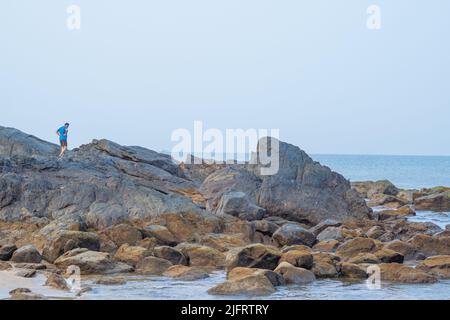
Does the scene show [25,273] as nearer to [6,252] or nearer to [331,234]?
[6,252]

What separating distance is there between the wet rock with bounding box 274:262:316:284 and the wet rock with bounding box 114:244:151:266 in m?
4.25

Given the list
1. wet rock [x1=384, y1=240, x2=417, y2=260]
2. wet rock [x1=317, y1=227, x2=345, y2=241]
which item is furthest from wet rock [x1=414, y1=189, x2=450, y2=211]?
wet rock [x1=384, y1=240, x2=417, y2=260]

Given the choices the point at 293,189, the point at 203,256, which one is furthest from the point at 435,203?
the point at 203,256

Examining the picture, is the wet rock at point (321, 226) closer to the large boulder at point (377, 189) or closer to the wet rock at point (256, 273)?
the wet rock at point (256, 273)

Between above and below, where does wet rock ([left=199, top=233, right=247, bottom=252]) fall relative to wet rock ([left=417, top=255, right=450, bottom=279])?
above

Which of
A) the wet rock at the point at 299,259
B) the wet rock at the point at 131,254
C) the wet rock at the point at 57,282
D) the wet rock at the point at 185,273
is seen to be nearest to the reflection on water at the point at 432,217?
the wet rock at the point at 299,259

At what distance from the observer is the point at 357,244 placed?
24141 millimetres

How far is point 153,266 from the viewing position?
2120 centimetres

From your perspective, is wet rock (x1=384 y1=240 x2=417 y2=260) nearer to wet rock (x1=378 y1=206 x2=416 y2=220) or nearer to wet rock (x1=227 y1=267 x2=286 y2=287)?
wet rock (x1=227 y1=267 x2=286 y2=287)

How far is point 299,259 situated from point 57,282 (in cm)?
672

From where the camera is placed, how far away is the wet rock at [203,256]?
2240cm

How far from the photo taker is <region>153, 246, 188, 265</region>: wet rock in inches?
872
